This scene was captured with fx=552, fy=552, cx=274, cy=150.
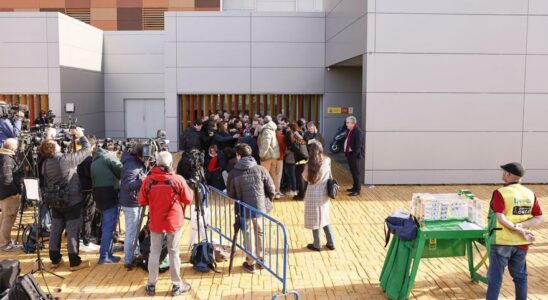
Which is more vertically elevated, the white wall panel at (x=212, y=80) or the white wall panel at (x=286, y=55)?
the white wall panel at (x=286, y=55)

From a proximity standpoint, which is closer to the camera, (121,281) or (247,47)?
(121,281)

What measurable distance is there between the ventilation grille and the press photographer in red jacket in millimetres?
24012

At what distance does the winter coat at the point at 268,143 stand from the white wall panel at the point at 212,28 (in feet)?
29.9

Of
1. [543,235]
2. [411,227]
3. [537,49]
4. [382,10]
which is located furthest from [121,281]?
[537,49]

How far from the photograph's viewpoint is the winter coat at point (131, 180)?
25.3 feet

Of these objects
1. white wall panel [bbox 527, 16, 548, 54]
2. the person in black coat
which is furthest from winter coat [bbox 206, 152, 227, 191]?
white wall panel [bbox 527, 16, 548, 54]

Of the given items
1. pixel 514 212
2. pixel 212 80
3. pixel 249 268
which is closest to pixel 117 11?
pixel 212 80

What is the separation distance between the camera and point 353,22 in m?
15.8

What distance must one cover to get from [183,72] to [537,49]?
12164mm

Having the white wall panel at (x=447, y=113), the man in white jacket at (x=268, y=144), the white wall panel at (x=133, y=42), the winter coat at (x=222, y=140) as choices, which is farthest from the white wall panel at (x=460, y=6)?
the white wall panel at (x=133, y=42)

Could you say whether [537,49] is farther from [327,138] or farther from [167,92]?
[167,92]

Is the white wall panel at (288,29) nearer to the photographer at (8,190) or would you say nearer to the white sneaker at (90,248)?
the photographer at (8,190)

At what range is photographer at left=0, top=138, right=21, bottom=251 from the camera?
8828 millimetres

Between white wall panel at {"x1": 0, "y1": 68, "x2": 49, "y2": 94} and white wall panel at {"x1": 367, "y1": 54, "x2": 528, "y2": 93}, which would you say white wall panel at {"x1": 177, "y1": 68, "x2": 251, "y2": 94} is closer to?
white wall panel at {"x1": 0, "y1": 68, "x2": 49, "y2": 94}
